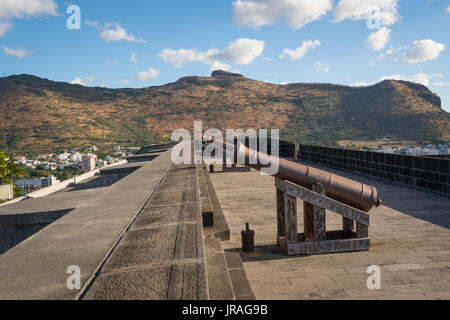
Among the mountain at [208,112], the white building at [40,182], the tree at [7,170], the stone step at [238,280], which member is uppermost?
the mountain at [208,112]

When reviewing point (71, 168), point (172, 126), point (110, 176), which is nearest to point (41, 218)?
point (110, 176)

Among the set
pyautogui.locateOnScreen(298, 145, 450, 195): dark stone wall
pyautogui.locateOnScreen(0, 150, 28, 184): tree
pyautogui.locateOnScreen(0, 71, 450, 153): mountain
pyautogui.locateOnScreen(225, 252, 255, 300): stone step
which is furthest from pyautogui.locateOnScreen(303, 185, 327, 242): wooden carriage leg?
pyautogui.locateOnScreen(0, 71, 450, 153): mountain

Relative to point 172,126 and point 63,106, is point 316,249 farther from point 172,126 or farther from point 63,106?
point 63,106

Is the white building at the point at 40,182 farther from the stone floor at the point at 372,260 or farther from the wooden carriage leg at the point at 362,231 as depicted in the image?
the wooden carriage leg at the point at 362,231

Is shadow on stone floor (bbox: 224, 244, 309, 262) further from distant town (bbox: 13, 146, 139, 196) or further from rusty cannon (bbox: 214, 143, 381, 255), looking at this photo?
distant town (bbox: 13, 146, 139, 196)

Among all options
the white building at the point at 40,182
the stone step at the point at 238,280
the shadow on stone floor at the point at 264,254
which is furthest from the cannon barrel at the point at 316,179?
the white building at the point at 40,182

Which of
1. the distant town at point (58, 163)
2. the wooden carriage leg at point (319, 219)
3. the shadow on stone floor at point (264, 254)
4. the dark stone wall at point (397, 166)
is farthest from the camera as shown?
the distant town at point (58, 163)
